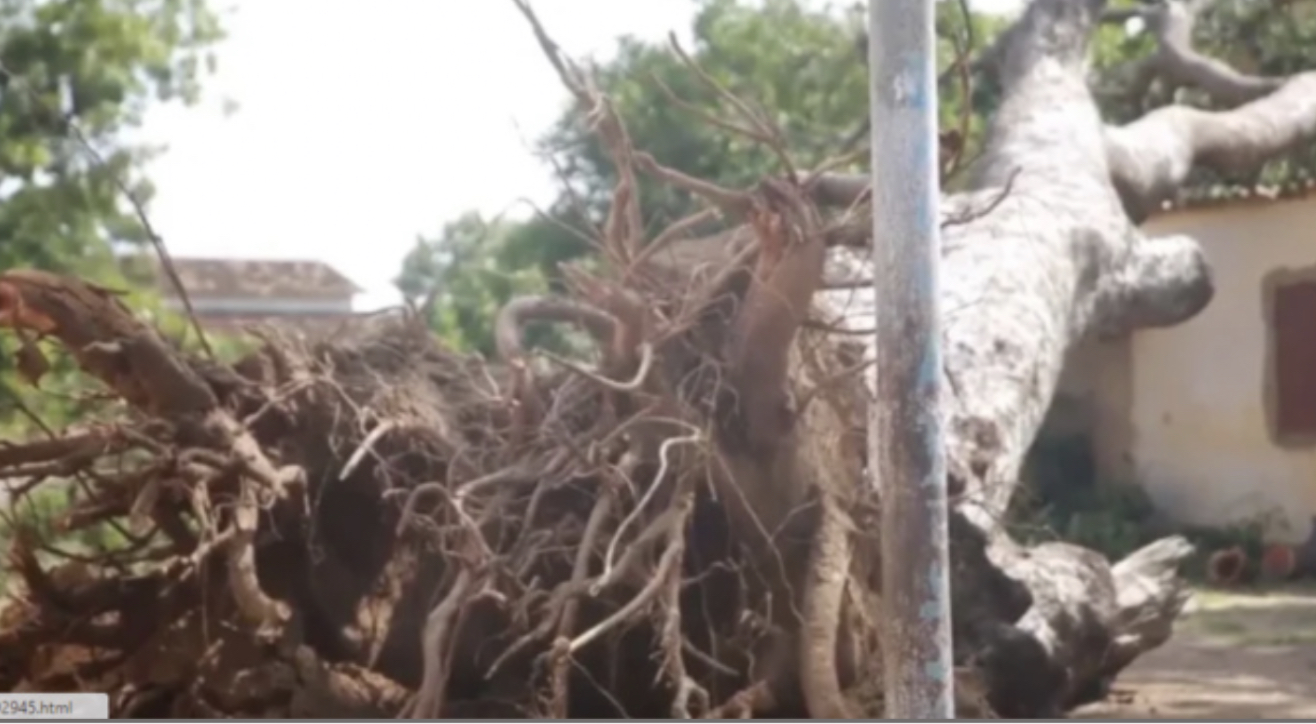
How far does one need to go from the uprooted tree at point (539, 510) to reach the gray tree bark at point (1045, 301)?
0.07 feet

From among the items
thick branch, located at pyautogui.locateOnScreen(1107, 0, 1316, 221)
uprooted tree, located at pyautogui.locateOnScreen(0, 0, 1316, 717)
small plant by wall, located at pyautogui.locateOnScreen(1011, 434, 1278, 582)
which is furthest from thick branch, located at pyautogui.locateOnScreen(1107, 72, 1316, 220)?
uprooted tree, located at pyautogui.locateOnScreen(0, 0, 1316, 717)

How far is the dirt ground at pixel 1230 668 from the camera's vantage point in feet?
15.8

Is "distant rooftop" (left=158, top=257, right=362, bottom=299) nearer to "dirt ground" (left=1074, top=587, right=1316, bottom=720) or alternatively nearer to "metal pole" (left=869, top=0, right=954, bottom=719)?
"dirt ground" (left=1074, top=587, right=1316, bottom=720)

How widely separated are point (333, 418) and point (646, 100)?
3.52m

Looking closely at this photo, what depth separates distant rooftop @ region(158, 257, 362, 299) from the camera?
5613 mm

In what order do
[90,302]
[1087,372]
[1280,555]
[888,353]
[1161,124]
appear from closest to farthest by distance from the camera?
[888,353], [90,302], [1161,124], [1280,555], [1087,372]

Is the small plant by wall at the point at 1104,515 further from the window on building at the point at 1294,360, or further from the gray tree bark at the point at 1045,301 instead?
the gray tree bark at the point at 1045,301

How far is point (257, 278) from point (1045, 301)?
7.66 feet

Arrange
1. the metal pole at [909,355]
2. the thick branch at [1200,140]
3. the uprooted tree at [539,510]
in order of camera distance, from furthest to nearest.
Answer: the thick branch at [1200,140] < the uprooted tree at [539,510] < the metal pole at [909,355]

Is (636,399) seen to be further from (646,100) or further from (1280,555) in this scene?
(1280,555)

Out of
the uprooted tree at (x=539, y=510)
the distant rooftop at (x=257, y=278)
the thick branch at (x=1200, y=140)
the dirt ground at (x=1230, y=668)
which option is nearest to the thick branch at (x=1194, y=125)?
the thick branch at (x=1200, y=140)

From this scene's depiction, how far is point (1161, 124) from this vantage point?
6.75m

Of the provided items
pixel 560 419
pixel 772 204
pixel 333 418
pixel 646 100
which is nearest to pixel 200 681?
pixel 333 418

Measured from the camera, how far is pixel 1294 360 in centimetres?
773
